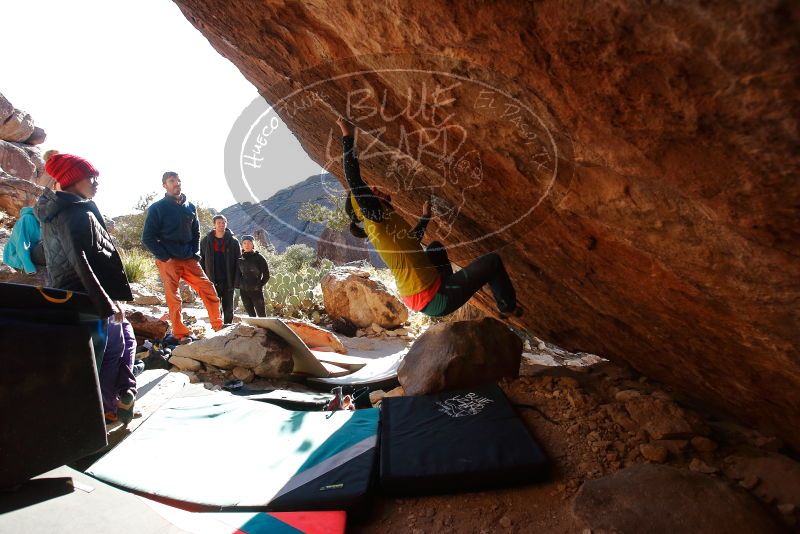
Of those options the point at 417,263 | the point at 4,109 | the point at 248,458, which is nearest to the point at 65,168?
the point at 248,458

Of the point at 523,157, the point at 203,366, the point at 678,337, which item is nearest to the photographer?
the point at 523,157

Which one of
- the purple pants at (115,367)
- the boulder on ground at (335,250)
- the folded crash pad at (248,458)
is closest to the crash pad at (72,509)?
the folded crash pad at (248,458)

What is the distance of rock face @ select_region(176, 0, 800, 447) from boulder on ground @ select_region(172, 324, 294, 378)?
319cm

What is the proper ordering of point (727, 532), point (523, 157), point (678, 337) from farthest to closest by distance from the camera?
point (678, 337) → point (523, 157) → point (727, 532)

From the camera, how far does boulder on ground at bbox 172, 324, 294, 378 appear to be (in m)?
5.35

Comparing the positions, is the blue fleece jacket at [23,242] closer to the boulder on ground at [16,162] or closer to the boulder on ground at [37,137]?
the boulder on ground at [16,162]

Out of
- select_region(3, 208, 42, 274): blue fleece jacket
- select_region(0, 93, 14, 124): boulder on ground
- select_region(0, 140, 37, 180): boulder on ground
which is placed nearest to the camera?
select_region(3, 208, 42, 274): blue fleece jacket

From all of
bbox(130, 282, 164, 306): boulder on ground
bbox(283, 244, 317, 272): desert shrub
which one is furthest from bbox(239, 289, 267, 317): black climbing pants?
bbox(283, 244, 317, 272): desert shrub

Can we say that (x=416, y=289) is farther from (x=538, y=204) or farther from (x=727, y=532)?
(x=727, y=532)

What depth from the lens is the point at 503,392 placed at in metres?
3.44

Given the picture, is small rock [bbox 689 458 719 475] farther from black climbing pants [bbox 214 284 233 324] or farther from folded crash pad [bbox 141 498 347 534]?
black climbing pants [bbox 214 284 233 324]

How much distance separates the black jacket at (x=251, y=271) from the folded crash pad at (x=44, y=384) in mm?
5216

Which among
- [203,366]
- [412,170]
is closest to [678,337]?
[412,170]

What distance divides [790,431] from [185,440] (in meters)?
4.39
